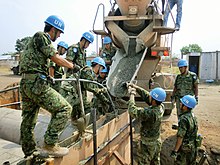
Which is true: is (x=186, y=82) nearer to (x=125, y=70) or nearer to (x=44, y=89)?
(x=125, y=70)

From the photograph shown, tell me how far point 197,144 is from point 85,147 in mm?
2402

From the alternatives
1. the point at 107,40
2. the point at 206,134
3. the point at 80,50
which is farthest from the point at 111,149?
the point at 107,40

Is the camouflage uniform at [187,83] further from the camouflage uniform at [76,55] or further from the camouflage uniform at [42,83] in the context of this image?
the camouflage uniform at [42,83]

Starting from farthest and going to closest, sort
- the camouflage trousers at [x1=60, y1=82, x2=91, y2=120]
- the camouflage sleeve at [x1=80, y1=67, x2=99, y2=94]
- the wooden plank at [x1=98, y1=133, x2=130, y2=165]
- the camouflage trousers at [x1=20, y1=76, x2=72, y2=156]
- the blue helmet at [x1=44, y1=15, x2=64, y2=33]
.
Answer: the camouflage trousers at [x1=60, y1=82, x2=91, y2=120]
the camouflage sleeve at [x1=80, y1=67, x2=99, y2=94]
the wooden plank at [x1=98, y1=133, x2=130, y2=165]
the blue helmet at [x1=44, y1=15, x2=64, y2=33]
the camouflage trousers at [x1=20, y1=76, x2=72, y2=156]

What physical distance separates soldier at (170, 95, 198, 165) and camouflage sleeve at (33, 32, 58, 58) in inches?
107

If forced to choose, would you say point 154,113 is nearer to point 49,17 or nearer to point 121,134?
point 121,134

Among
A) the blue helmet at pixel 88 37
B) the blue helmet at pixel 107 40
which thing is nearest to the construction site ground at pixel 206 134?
the blue helmet at pixel 107 40

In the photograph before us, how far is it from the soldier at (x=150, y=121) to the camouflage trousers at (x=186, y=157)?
1.46ft

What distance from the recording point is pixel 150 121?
3936 millimetres

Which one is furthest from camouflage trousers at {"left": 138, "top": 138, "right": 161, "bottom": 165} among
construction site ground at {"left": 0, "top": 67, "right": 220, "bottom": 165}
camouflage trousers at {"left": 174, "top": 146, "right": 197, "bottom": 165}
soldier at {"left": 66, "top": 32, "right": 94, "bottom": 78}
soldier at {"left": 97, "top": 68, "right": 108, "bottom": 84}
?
soldier at {"left": 66, "top": 32, "right": 94, "bottom": 78}

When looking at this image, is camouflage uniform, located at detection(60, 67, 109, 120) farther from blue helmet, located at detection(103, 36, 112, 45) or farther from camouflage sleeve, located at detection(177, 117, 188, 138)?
blue helmet, located at detection(103, 36, 112, 45)

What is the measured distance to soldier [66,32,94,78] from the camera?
4.56m

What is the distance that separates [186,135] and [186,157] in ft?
1.50

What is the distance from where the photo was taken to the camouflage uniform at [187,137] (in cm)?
410
